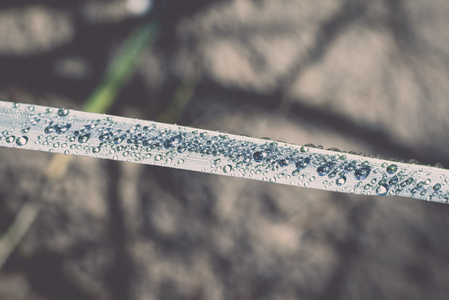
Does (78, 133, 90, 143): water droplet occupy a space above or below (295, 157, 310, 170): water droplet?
above

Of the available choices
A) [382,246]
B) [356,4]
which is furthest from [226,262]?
[356,4]

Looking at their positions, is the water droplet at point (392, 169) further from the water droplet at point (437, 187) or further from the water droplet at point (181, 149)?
the water droplet at point (181, 149)

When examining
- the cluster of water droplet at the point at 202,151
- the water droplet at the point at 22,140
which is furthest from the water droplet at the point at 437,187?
the water droplet at the point at 22,140

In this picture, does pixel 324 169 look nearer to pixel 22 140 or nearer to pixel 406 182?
pixel 406 182

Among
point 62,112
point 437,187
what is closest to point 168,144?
point 62,112

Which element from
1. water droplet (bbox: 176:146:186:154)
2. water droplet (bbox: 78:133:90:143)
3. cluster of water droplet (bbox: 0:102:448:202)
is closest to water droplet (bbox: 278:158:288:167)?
cluster of water droplet (bbox: 0:102:448:202)

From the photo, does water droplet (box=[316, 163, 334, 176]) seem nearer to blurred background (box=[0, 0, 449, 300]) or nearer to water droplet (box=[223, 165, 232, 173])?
water droplet (box=[223, 165, 232, 173])

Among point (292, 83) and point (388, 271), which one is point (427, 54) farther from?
point (388, 271)
